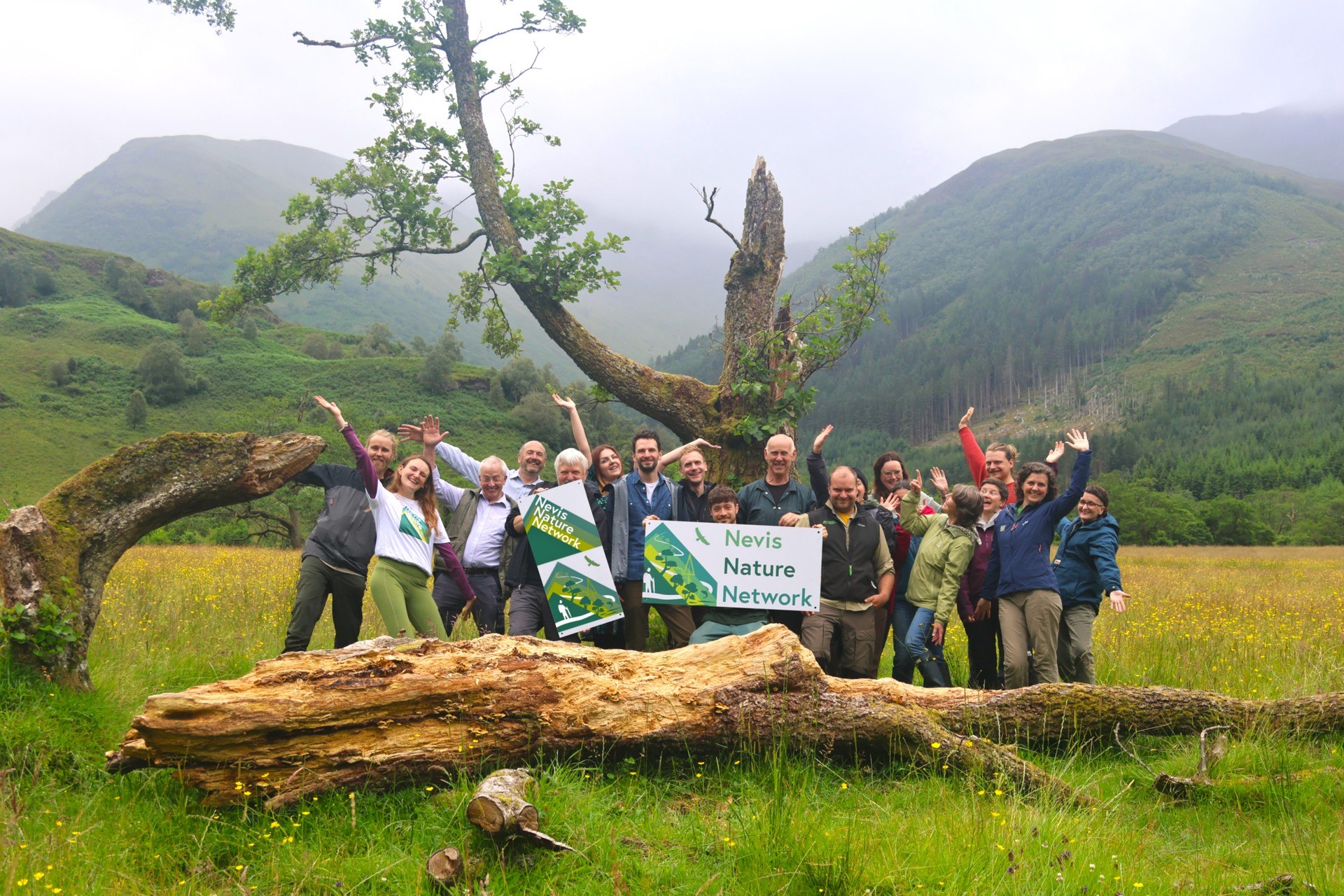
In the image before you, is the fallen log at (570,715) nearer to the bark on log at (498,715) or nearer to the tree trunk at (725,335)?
the bark on log at (498,715)

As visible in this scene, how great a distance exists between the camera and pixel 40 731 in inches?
198

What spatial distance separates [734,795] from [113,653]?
5961 mm

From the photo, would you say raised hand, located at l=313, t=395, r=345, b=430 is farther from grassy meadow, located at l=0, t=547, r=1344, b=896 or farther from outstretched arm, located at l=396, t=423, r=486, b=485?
grassy meadow, located at l=0, t=547, r=1344, b=896

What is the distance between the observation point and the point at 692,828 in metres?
4.00

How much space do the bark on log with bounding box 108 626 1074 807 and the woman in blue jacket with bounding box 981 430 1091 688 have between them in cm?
174

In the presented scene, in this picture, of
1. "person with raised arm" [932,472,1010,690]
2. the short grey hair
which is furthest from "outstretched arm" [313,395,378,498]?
"person with raised arm" [932,472,1010,690]

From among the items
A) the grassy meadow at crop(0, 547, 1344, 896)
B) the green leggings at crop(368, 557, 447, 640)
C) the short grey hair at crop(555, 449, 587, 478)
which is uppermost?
the short grey hair at crop(555, 449, 587, 478)

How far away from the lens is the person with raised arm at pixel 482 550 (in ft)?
23.9

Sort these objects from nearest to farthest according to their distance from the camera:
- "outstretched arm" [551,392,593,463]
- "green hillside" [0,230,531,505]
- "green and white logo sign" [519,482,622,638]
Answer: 1. "green and white logo sign" [519,482,622,638]
2. "outstretched arm" [551,392,593,463]
3. "green hillside" [0,230,531,505]

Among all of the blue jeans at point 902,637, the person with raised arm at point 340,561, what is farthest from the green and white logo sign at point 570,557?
the blue jeans at point 902,637

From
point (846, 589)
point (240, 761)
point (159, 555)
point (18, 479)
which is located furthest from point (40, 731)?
point (18, 479)

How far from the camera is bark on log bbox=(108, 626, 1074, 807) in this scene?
4.21 m

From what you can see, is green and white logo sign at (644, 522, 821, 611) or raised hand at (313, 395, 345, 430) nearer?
raised hand at (313, 395, 345, 430)

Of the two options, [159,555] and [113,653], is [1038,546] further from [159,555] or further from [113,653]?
[159,555]
